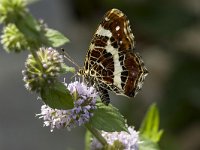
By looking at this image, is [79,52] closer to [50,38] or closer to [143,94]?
[143,94]

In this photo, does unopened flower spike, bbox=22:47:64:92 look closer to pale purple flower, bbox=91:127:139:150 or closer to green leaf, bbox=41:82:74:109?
green leaf, bbox=41:82:74:109

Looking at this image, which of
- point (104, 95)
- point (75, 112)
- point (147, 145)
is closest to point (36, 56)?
point (75, 112)

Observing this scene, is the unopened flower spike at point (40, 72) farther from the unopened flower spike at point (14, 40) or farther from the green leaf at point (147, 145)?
the green leaf at point (147, 145)

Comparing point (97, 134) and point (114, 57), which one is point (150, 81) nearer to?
point (114, 57)

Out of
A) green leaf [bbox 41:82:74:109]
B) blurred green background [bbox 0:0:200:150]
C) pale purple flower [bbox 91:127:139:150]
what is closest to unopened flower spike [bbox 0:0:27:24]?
green leaf [bbox 41:82:74:109]

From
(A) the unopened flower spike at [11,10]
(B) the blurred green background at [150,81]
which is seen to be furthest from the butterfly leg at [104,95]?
(B) the blurred green background at [150,81]

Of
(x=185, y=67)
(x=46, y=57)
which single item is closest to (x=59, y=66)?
(x=46, y=57)
